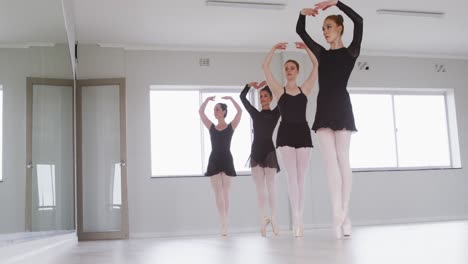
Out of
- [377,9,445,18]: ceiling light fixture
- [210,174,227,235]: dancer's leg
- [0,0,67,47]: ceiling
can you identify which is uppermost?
[377,9,445,18]: ceiling light fixture

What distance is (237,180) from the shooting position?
8.59 meters

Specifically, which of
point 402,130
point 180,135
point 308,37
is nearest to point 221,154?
point 180,135

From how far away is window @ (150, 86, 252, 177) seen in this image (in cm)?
869

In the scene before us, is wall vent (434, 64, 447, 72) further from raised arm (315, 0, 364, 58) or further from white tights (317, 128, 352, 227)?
white tights (317, 128, 352, 227)

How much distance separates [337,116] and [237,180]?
4971mm

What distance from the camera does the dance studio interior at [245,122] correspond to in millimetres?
4789

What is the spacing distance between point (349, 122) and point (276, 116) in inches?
91.0

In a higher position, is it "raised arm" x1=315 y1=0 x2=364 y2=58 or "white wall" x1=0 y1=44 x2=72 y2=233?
"raised arm" x1=315 y1=0 x2=364 y2=58

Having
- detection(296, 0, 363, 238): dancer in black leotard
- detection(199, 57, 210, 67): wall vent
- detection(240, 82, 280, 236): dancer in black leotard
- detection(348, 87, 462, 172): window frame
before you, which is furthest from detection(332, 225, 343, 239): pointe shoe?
detection(348, 87, 462, 172): window frame

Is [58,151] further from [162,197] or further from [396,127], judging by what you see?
[396,127]

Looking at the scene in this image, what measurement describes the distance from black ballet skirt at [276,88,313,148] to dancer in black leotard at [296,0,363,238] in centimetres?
92

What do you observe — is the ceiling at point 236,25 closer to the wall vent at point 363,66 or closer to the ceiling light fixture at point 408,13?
the ceiling light fixture at point 408,13

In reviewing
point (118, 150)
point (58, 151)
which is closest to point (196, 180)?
point (118, 150)

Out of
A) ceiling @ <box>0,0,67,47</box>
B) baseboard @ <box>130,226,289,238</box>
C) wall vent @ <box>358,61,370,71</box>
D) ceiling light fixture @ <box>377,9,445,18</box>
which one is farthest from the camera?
wall vent @ <box>358,61,370,71</box>
